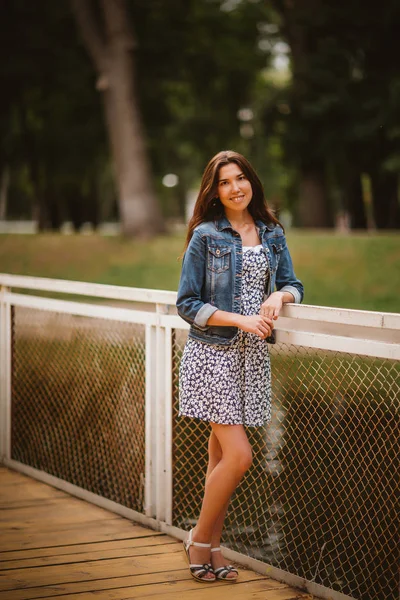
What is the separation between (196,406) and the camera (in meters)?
4.17

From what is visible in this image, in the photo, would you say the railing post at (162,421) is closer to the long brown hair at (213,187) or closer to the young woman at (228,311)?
the young woman at (228,311)

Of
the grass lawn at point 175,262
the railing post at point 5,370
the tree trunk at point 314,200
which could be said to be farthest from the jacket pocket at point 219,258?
the tree trunk at point 314,200

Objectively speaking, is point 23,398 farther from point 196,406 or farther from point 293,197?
point 293,197

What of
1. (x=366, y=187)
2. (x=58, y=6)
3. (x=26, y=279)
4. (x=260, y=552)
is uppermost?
(x=58, y=6)

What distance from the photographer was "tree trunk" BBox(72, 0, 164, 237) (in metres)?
23.3

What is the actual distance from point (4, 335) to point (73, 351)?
482 mm

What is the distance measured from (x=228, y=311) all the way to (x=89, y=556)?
1496 mm

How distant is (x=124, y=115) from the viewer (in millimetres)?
23766

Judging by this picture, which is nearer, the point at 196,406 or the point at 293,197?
the point at 196,406

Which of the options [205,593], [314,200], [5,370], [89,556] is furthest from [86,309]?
[314,200]

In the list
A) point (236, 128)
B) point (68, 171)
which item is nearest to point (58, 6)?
point (68, 171)

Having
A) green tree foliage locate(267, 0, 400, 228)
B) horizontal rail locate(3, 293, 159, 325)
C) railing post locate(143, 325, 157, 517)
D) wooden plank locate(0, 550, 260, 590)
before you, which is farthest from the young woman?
green tree foliage locate(267, 0, 400, 228)

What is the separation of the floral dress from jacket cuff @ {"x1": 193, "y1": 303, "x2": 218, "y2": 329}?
0.13m

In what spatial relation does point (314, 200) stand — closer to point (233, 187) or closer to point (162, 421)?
point (162, 421)
